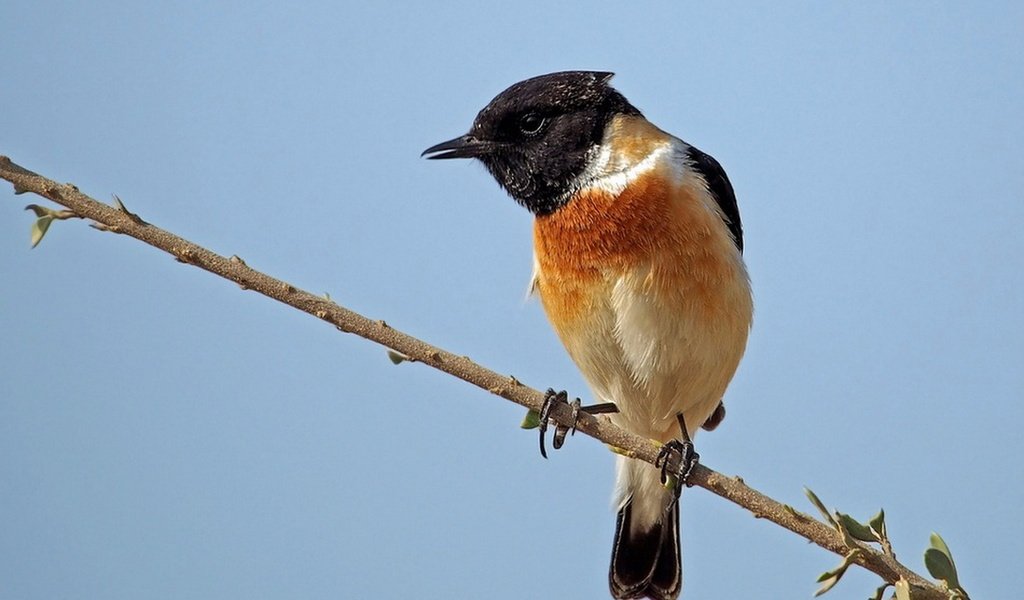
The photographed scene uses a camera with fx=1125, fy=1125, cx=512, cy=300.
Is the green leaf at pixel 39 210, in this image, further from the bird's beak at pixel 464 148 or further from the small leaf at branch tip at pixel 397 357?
the bird's beak at pixel 464 148

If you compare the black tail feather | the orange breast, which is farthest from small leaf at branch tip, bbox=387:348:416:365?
the black tail feather

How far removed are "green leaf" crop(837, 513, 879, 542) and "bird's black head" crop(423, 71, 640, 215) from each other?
235 cm

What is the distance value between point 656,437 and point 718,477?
161 cm

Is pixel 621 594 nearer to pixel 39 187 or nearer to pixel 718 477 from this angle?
pixel 718 477

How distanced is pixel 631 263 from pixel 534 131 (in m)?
0.91

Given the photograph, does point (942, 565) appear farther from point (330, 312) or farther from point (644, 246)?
point (644, 246)

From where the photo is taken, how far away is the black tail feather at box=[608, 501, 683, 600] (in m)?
4.96

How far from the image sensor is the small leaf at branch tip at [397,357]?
298 cm

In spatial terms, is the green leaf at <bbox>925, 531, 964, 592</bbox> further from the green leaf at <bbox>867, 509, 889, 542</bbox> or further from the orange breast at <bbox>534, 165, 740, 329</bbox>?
the orange breast at <bbox>534, 165, 740, 329</bbox>

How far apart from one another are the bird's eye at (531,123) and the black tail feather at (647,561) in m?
1.76

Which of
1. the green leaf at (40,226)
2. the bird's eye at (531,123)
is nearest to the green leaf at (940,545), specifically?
the green leaf at (40,226)

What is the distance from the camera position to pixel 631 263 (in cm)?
429

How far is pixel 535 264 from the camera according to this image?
15.8 ft

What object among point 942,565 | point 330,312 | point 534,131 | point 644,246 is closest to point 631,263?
point 644,246
